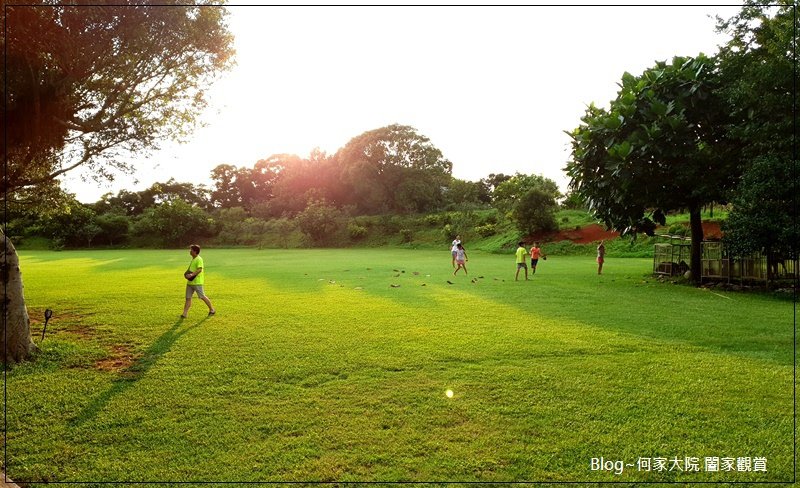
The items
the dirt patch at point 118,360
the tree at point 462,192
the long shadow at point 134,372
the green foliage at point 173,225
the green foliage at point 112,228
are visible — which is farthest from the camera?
the tree at point 462,192

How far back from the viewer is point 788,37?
1238 cm

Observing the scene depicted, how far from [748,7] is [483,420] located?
16.7m

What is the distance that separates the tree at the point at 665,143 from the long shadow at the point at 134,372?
1334cm

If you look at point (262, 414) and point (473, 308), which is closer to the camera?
point (262, 414)

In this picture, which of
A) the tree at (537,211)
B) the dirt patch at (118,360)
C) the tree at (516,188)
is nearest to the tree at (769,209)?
the dirt patch at (118,360)

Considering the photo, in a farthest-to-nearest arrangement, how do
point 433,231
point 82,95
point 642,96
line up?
1. point 433,231
2. point 642,96
3. point 82,95

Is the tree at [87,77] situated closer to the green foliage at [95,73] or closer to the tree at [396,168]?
the green foliage at [95,73]

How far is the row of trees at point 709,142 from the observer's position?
1248 centimetres

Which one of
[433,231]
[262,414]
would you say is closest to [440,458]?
[262,414]

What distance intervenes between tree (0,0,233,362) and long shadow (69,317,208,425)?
5.92 feet

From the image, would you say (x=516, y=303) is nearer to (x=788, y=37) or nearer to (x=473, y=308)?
(x=473, y=308)

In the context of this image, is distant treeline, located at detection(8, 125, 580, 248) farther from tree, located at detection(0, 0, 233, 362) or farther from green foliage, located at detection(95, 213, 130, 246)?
tree, located at detection(0, 0, 233, 362)

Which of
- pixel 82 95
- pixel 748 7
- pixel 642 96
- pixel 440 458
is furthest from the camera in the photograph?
pixel 642 96

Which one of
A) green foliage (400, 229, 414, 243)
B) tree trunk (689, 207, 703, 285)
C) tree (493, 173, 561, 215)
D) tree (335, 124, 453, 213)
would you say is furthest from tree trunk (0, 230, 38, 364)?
tree (335, 124, 453, 213)
